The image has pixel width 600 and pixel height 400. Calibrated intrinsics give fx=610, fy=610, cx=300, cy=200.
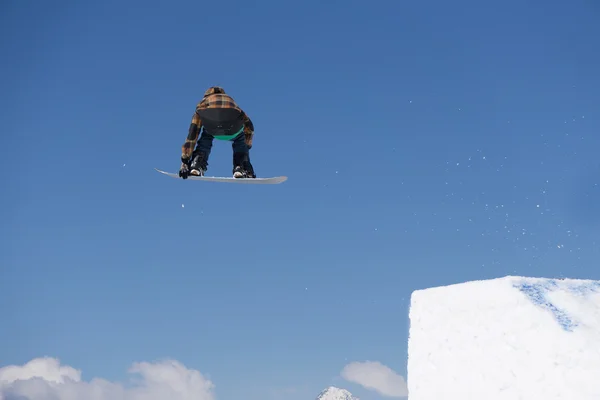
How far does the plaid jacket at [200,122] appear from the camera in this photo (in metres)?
15.3

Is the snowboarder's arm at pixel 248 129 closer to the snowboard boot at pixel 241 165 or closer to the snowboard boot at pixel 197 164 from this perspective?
the snowboard boot at pixel 241 165

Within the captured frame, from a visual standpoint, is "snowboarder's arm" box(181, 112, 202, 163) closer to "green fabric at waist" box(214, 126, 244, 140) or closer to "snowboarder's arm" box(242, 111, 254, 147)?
"green fabric at waist" box(214, 126, 244, 140)

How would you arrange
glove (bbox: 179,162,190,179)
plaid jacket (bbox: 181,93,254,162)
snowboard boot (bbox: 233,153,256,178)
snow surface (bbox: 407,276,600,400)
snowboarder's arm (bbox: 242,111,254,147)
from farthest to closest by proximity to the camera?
1. snowboard boot (bbox: 233,153,256,178)
2. glove (bbox: 179,162,190,179)
3. snowboarder's arm (bbox: 242,111,254,147)
4. plaid jacket (bbox: 181,93,254,162)
5. snow surface (bbox: 407,276,600,400)

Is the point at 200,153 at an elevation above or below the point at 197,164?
above

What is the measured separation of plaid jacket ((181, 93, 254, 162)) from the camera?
601 inches

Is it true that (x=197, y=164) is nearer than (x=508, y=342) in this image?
No

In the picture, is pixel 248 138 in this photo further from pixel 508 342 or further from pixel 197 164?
pixel 508 342

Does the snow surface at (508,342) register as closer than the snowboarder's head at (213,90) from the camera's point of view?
Yes

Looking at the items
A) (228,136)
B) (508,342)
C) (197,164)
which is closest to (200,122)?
(228,136)

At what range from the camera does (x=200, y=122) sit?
16.1m

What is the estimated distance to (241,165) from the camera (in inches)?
657

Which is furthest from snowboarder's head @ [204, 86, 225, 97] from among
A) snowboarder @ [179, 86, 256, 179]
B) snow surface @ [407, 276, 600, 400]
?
snow surface @ [407, 276, 600, 400]

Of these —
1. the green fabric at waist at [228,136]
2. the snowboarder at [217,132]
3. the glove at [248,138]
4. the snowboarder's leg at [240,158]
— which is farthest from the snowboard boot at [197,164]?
the glove at [248,138]

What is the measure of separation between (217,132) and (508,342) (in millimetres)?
10133
